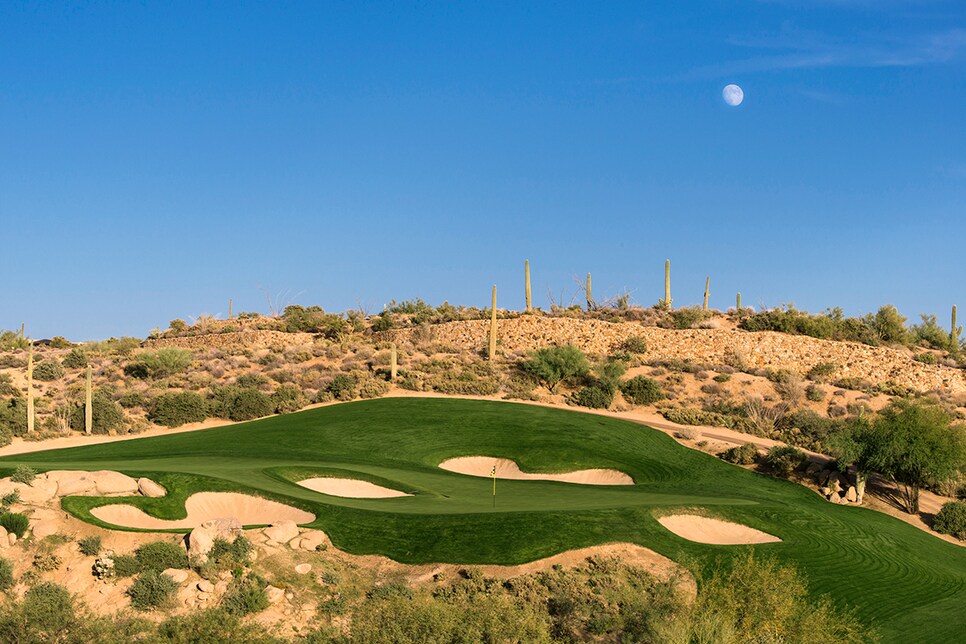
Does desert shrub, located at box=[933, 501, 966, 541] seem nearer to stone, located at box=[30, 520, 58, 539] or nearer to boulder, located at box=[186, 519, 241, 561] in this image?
boulder, located at box=[186, 519, 241, 561]

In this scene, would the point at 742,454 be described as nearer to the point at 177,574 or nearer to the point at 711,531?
the point at 711,531

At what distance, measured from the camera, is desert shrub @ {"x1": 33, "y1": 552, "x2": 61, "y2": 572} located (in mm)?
20391

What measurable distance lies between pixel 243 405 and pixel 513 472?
19.7 meters

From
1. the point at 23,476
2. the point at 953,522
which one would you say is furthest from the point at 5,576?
the point at 953,522

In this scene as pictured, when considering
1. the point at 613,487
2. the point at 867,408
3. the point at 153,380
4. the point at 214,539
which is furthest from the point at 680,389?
the point at 214,539

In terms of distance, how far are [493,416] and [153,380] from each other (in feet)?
93.3

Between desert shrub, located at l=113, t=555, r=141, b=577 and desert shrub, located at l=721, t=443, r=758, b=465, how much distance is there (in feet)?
93.7

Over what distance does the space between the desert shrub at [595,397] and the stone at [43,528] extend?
3644cm

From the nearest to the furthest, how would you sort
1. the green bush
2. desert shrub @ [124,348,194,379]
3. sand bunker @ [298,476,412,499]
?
sand bunker @ [298,476,412,499], the green bush, desert shrub @ [124,348,194,379]

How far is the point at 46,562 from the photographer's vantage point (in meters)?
20.5

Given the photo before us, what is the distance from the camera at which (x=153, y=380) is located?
59969 millimetres

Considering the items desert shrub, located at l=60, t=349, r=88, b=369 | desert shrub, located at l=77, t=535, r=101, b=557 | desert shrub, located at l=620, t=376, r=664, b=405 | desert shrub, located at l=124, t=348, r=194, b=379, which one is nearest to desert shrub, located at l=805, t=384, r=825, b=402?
desert shrub, located at l=620, t=376, r=664, b=405

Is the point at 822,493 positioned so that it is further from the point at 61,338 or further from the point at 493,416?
the point at 61,338

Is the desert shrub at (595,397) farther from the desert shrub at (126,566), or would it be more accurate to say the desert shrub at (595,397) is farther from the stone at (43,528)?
the desert shrub at (126,566)
